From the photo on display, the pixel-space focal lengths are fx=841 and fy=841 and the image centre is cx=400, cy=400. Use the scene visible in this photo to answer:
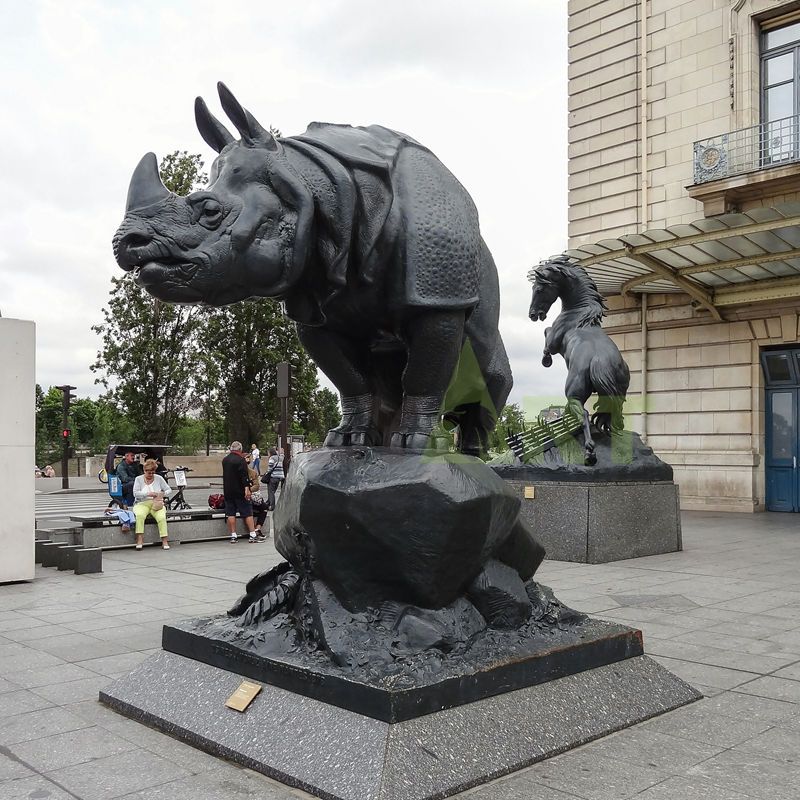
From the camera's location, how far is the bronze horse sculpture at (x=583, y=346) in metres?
10.0

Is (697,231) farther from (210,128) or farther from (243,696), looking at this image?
(243,696)

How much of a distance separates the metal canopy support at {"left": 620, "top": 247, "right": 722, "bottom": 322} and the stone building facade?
1.5 inches

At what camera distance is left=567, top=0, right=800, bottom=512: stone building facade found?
15797 mm

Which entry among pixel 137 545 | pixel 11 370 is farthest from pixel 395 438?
pixel 137 545

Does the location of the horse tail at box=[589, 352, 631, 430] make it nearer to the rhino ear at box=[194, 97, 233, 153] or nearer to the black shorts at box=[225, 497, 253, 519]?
the black shorts at box=[225, 497, 253, 519]

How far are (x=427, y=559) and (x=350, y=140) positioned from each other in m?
1.79

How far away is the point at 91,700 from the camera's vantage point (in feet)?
13.4

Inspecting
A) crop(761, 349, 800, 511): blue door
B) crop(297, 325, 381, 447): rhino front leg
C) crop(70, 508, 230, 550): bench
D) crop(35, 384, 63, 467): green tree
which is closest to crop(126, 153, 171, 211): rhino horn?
crop(297, 325, 381, 447): rhino front leg

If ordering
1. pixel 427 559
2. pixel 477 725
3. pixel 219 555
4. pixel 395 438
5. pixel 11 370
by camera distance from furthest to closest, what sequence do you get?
pixel 219 555
pixel 11 370
pixel 395 438
pixel 427 559
pixel 477 725

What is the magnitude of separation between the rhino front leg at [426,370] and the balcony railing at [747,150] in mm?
14201

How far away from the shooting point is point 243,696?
3.42m

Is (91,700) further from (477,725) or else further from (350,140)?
(350,140)

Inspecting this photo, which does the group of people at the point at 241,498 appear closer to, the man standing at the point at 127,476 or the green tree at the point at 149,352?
the man standing at the point at 127,476

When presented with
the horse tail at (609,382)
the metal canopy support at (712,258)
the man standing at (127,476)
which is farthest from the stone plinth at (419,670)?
the metal canopy support at (712,258)
